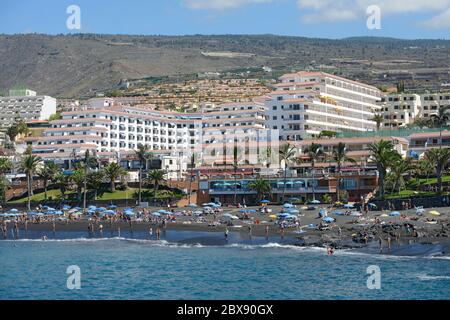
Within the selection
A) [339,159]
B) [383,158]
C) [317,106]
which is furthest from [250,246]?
[317,106]

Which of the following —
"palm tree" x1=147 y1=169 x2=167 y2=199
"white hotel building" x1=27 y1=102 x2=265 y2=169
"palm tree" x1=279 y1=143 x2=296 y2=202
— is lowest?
"palm tree" x1=147 y1=169 x2=167 y2=199

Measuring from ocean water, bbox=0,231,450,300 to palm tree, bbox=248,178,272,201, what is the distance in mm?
21282

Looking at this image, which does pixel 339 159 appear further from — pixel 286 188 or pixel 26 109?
pixel 26 109

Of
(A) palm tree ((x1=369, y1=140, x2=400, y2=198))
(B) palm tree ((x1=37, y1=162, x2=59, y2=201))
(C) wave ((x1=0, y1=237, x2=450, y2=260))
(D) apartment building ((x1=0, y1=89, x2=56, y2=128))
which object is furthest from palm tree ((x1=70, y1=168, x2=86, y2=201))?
(D) apartment building ((x1=0, y1=89, x2=56, y2=128))

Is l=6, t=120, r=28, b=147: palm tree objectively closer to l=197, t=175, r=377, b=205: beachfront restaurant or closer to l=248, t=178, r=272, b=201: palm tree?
l=197, t=175, r=377, b=205: beachfront restaurant

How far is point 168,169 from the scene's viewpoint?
420ft

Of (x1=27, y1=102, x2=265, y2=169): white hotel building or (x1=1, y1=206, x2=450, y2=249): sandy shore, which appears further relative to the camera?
(x1=27, y1=102, x2=265, y2=169): white hotel building

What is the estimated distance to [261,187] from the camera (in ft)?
346

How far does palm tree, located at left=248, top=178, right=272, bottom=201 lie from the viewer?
346 feet

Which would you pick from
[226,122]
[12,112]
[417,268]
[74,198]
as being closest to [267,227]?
[417,268]

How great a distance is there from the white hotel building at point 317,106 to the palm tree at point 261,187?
1315 inches

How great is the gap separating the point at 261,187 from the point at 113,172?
2434cm
